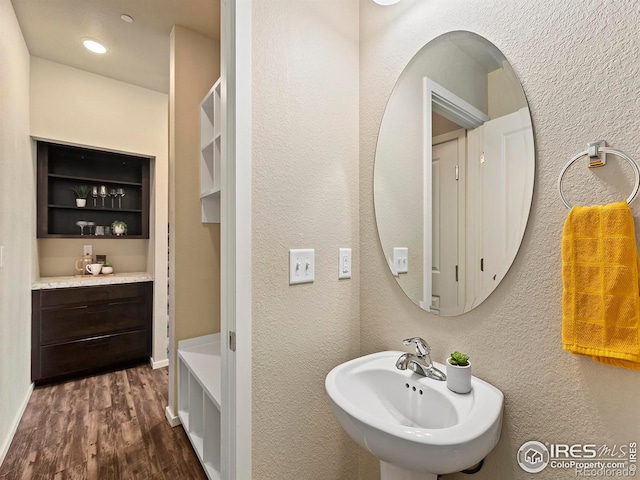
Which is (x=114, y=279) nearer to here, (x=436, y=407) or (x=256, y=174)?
(x=256, y=174)

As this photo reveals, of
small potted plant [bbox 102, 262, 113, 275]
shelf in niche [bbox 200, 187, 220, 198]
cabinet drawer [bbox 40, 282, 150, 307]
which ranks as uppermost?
shelf in niche [bbox 200, 187, 220, 198]

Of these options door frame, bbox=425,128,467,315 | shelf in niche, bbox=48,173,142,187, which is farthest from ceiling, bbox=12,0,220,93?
door frame, bbox=425,128,467,315

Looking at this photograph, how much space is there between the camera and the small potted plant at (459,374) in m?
0.94

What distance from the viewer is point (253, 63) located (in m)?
1.08

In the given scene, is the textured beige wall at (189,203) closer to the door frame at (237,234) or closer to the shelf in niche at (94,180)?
the door frame at (237,234)

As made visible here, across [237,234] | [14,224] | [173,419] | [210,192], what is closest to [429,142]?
[237,234]

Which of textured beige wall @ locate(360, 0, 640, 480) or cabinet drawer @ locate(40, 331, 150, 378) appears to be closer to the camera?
textured beige wall @ locate(360, 0, 640, 480)

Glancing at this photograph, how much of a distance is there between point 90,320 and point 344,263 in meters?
2.85

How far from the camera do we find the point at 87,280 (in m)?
2.90

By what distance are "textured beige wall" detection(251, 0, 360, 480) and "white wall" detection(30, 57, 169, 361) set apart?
8.48ft

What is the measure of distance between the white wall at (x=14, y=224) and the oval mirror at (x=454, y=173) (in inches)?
90.0

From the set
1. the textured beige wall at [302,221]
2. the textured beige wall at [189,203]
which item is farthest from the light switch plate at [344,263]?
the textured beige wall at [189,203]

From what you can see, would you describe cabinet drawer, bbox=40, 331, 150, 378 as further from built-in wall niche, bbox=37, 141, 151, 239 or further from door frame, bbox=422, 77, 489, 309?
door frame, bbox=422, 77, 489, 309

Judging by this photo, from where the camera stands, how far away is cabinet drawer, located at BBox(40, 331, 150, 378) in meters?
2.74
